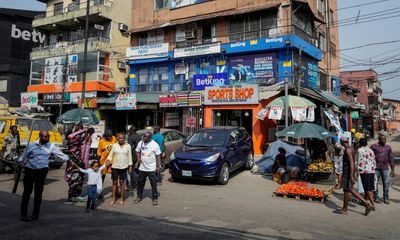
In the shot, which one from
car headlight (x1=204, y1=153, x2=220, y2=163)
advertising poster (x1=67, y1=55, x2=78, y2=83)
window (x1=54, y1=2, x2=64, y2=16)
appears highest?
window (x1=54, y1=2, x2=64, y2=16)

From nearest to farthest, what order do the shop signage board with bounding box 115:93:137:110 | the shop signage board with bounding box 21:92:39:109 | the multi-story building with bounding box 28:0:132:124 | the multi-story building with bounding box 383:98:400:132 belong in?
the shop signage board with bounding box 115:93:137:110 → the multi-story building with bounding box 28:0:132:124 → the shop signage board with bounding box 21:92:39:109 → the multi-story building with bounding box 383:98:400:132

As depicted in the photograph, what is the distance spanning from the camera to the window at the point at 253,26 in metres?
22.3

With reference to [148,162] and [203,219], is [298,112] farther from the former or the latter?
[203,219]

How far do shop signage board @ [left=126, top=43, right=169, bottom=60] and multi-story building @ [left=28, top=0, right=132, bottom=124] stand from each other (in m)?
2.09

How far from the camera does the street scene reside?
6.64 meters

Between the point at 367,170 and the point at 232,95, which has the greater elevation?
the point at 232,95

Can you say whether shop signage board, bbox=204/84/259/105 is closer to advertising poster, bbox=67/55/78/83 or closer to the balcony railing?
advertising poster, bbox=67/55/78/83

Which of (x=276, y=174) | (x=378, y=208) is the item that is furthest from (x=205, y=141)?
(x=378, y=208)

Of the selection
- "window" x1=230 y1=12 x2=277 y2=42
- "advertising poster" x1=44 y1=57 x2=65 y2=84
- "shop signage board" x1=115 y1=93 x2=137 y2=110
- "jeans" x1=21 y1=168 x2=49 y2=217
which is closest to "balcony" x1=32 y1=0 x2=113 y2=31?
"advertising poster" x1=44 y1=57 x2=65 y2=84

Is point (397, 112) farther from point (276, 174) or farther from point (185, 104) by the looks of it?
point (276, 174)

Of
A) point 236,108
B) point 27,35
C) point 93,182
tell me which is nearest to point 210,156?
point 93,182

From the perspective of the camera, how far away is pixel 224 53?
912 inches

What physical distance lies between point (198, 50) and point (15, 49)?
26.0 m

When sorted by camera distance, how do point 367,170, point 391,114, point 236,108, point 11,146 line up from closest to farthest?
point 367,170 < point 11,146 < point 236,108 < point 391,114
